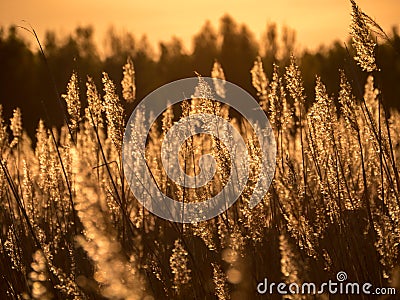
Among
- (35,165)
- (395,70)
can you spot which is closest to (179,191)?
(35,165)

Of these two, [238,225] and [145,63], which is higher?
[145,63]

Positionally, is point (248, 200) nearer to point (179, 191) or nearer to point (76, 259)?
point (179, 191)

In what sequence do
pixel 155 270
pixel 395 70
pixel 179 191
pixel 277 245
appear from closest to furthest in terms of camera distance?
pixel 155 270 < pixel 179 191 < pixel 277 245 < pixel 395 70

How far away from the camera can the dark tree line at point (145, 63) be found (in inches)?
984

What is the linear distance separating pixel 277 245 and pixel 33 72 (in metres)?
24.1

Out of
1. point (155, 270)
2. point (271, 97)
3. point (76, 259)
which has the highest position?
point (271, 97)

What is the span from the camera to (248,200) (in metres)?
3.06

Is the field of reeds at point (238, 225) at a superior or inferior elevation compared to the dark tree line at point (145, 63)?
inferior

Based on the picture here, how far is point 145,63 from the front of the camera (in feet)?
126

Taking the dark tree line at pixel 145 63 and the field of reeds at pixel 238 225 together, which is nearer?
the field of reeds at pixel 238 225

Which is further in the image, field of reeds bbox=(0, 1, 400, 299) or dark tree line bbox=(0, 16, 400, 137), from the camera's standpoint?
dark tree line bbox=(0, 16, 400, 137)

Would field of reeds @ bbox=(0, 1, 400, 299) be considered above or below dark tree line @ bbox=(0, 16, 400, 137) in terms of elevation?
Answer: below

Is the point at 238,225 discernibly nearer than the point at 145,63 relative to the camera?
Yes

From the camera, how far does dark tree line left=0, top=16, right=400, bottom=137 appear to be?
25000 millimetres
